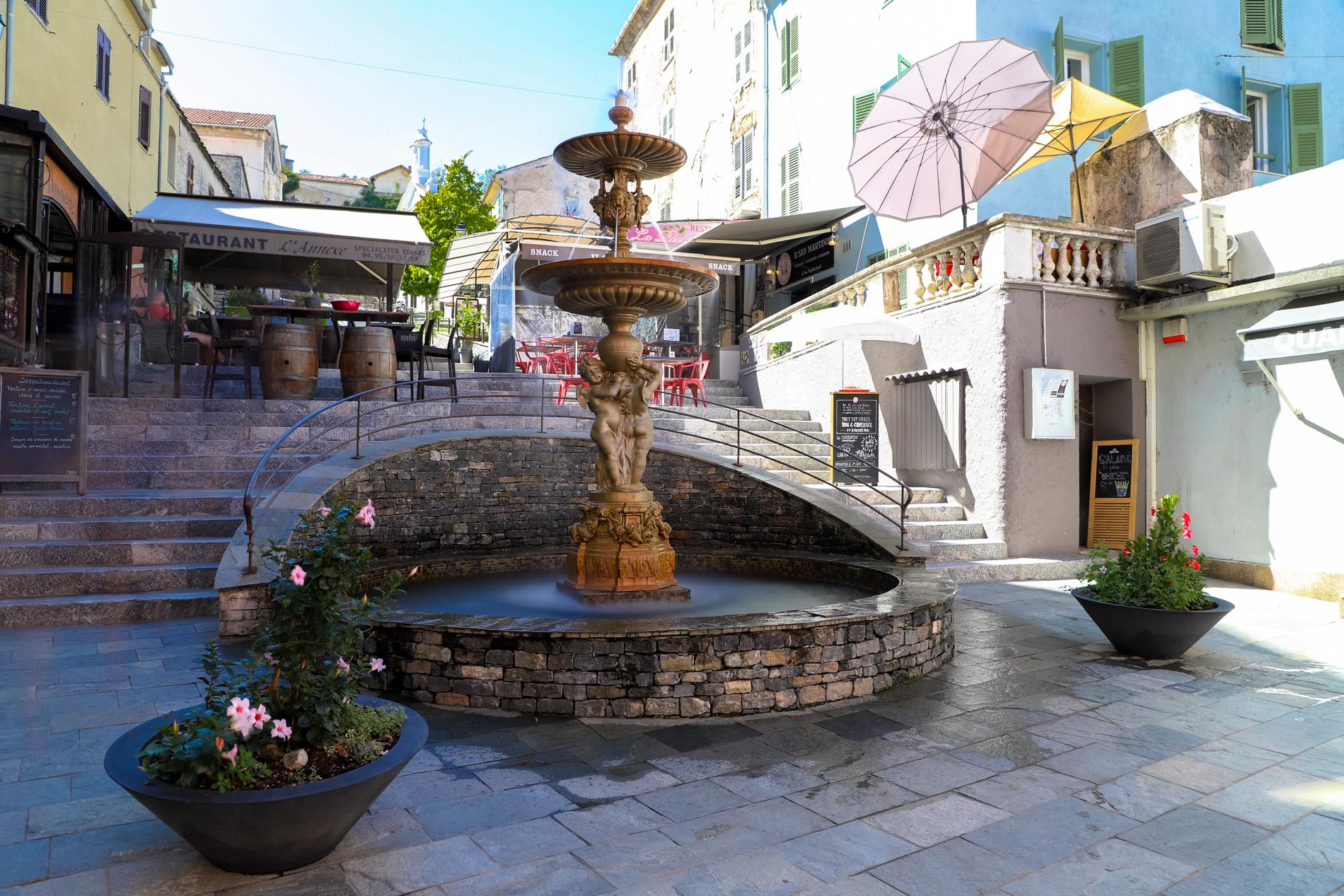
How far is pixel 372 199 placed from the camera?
1892 inches

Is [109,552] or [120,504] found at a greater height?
[120,504]

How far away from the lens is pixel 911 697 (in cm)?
498

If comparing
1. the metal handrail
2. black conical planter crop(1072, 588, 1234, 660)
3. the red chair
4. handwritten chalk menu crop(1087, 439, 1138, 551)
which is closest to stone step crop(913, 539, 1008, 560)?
the metal handrail

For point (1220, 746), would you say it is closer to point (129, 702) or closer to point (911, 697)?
point (911, 697)

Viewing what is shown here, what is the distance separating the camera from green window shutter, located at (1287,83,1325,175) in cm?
1485

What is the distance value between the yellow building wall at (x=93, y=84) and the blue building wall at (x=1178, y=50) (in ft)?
44.0

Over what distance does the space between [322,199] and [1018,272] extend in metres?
47.1

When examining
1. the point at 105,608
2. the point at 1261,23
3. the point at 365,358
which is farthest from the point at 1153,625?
the point at 1261,23

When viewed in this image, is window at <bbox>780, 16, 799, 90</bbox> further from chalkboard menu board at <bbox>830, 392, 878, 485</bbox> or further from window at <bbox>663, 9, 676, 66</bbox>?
chalkboard menu board at <bbox>830, 392, 878, 485</bbox>

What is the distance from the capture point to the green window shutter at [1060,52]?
13.3 meters

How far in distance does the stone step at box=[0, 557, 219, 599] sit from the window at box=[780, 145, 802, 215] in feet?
46.6

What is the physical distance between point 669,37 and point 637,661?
25.8 meters

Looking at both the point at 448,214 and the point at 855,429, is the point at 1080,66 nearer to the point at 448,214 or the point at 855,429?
the point at 855,429

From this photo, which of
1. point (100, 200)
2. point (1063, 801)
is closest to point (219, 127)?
point (100, 200)
